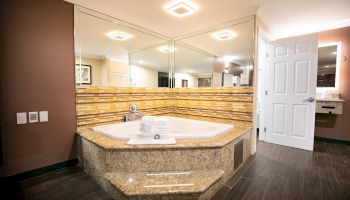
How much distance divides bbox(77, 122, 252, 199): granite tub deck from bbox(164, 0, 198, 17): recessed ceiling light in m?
1.77

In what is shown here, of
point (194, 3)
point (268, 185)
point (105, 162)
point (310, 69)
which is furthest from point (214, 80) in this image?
point (105, 162)

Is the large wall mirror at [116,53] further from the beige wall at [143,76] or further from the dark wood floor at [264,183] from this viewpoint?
the dark wood floor at [264,183]

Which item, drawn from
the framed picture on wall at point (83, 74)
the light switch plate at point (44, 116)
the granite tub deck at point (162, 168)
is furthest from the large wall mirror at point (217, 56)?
the light switch plate at point (44, 116)

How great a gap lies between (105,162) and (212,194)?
3.58 ft

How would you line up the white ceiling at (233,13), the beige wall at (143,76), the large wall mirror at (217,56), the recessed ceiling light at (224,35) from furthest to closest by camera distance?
the beige wall at (143,76), the recessed ceiling light at (224,35), the large wall mirror at (217,56), the white ceiling at (233,13)

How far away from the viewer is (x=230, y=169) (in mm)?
1811

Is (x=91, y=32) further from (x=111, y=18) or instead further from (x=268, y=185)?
(x=268, y=185)

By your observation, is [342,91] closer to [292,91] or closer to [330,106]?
[330,106]

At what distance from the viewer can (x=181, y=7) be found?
218 centimetres

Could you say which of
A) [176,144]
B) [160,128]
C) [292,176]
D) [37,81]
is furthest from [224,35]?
[37,81]

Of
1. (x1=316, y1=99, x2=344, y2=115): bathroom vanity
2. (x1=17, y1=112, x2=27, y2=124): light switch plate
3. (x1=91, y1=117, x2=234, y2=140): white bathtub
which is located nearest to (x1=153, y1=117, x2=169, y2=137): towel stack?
(x1=91, y1=117, x2=234, y2=140): white bathtub

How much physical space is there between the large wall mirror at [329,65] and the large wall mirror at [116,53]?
10.4 feet

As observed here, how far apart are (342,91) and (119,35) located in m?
4.23

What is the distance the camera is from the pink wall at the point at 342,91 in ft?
9.77
